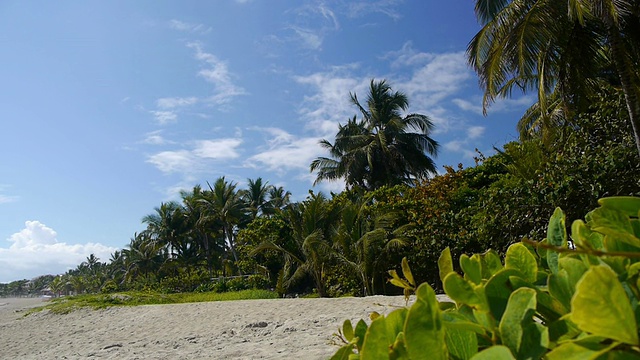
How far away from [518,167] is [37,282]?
123348 mm

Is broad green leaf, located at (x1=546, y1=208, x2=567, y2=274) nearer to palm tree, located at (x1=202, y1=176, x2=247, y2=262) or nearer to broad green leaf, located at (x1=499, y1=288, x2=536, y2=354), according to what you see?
broad green leaf, located at (x1=499, y1=288, x2=536, y2=354)

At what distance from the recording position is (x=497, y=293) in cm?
49

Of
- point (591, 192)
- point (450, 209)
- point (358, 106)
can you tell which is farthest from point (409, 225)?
point (358, 106)

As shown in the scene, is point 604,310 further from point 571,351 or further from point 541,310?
point 541,310

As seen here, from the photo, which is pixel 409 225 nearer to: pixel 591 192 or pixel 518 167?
pixel 518 167

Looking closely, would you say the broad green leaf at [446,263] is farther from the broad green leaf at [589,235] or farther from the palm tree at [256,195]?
the palm tree at [256,195]

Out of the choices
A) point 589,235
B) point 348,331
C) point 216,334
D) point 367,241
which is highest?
point 367,241

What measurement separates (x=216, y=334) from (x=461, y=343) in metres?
8.23

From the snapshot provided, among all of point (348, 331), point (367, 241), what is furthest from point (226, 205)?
point (348, 331)

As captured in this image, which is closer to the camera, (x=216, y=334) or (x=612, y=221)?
(x=612, y=221)

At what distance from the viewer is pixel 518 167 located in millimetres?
10086

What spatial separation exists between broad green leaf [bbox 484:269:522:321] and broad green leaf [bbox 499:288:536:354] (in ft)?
0.16

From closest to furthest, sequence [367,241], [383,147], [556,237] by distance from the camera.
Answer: [556,237] < [367,241] < [383,147]

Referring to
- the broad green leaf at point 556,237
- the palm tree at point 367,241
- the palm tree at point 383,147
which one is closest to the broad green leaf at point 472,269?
the broad green leaf at point 556,237
